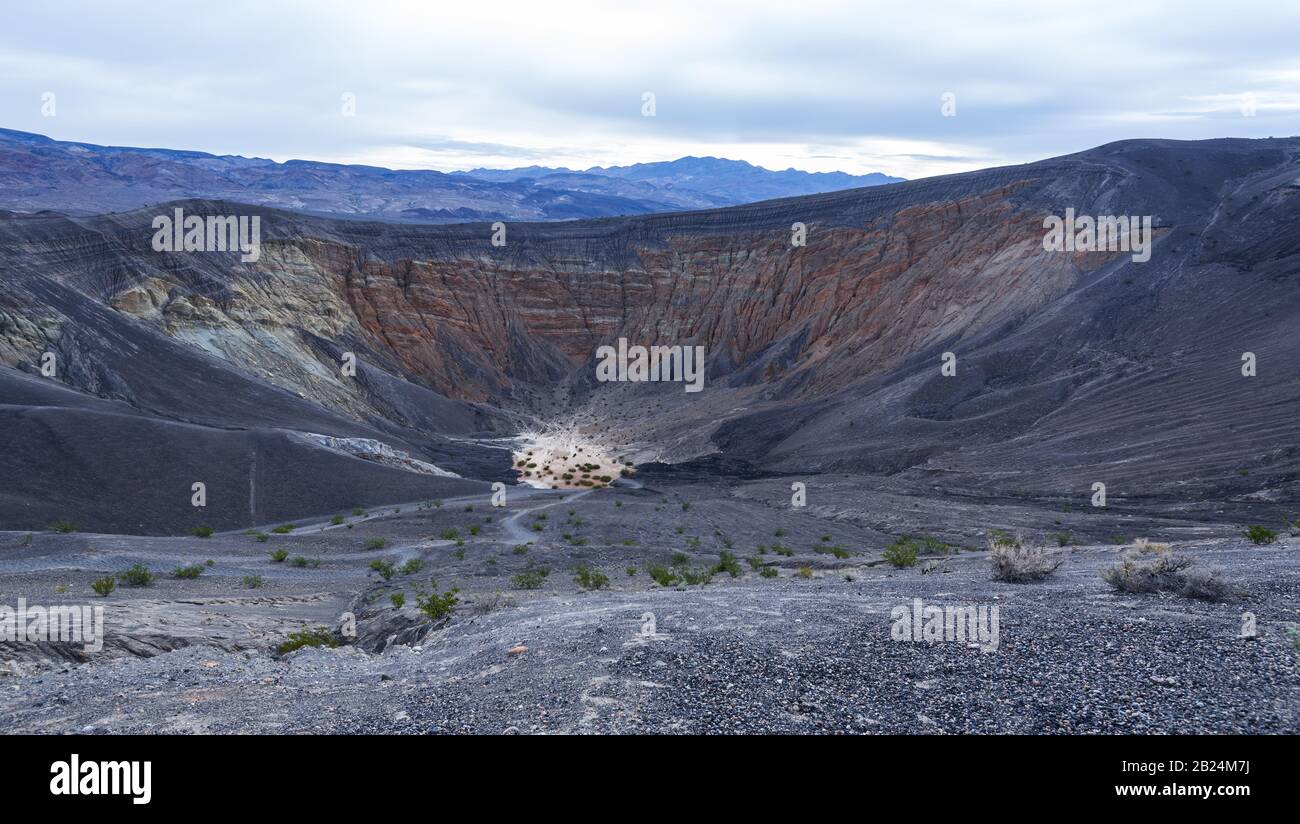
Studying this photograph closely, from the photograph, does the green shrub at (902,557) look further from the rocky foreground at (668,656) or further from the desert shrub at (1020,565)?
the desert shrub at (1020,565)

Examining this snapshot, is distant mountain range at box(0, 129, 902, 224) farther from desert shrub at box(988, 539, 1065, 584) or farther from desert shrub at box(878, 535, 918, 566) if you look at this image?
desert shrub at box(988, 539, 1065, 584)

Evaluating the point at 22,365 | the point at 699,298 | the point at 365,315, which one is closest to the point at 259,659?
the point at 22,365

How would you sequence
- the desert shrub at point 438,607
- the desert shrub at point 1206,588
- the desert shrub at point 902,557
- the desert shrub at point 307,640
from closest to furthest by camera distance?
1. the desert shrub at point 1206,588
2. the desert shrub at point 307,640
3. the desert shrub at point 438,607
4. the desert shrub at point 902,557

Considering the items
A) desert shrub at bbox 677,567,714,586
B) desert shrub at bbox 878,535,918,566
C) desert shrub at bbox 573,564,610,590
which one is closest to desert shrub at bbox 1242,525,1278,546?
desert shrub at bbox 878,535,918,566

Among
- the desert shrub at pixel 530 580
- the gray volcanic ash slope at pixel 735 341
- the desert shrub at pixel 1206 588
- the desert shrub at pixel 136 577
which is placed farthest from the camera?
the gray volcanic ash slope at pixel 735 341

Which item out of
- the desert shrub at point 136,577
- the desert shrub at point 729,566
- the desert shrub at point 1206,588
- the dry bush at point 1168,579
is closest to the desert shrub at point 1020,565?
the dry bush at point 1168,579

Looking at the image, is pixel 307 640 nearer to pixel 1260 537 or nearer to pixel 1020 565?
pixel 1020 565
